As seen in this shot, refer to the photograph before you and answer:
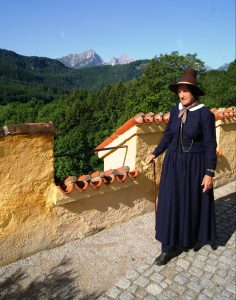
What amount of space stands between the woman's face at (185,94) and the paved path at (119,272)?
1840 mm

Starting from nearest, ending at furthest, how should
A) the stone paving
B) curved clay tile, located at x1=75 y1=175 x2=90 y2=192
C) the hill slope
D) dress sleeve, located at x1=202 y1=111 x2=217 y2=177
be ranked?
the stone paving, dress sleeve, located at x1=202 y1=111 x2=217 y2=177, curved clay tile, located at x1=75 y1=175 x2=90 y2=192, the hill slope

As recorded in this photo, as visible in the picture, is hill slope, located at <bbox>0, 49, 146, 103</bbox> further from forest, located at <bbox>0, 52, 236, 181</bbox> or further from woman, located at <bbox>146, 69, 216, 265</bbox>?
woman, located at <bbox>146, 69, 216, 265</bbox>

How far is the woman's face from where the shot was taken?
325 centimetres

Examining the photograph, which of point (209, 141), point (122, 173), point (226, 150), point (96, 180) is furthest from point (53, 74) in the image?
point (209, 141)

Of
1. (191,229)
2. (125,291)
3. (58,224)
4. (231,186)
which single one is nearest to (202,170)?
(191,229)

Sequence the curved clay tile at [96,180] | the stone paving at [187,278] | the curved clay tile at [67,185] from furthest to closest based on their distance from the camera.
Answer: the curved clay tile at [96,180]
the curved clay tile at [67,185]
the stone paving at [187,278]

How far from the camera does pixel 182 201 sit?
3494 millimetres

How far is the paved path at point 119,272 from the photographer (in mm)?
3051

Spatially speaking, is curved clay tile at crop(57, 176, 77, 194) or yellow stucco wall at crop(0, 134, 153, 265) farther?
curved clay tile at crop(57, 176, 77, 194)

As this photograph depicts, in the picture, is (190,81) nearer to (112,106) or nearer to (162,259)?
(162,259)

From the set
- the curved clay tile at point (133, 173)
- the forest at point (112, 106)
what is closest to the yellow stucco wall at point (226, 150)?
the curved clay tile at point (133, 173)

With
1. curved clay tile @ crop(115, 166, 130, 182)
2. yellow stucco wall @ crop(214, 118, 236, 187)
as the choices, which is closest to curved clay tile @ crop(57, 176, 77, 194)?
curved clay tile @ crop(115, 166, 130, 182)

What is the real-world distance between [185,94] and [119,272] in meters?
2.04

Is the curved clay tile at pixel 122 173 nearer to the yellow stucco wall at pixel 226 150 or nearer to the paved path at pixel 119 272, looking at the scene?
the paved path at pixel 119 272
